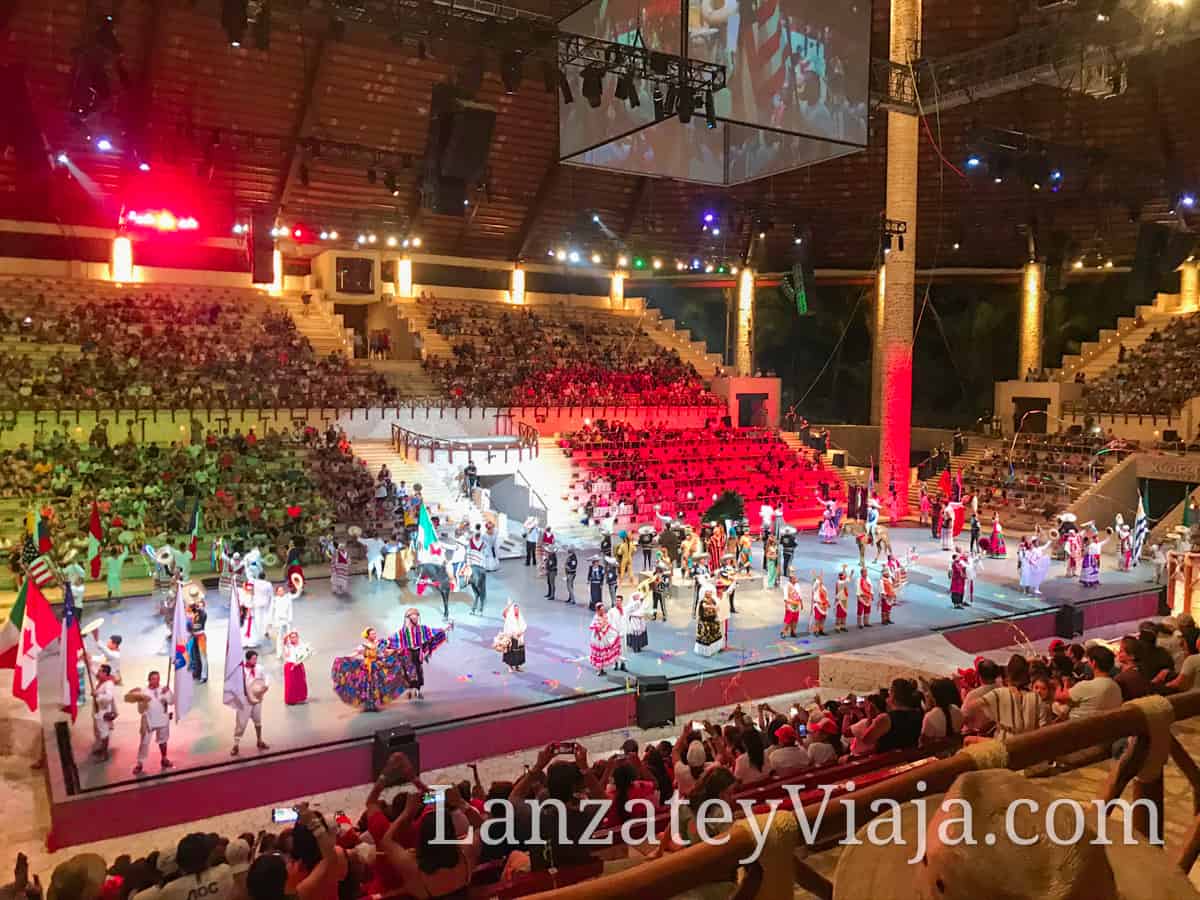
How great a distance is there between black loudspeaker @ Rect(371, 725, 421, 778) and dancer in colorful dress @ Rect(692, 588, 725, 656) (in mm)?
4657

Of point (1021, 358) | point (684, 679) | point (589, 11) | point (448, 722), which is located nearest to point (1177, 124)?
point (1021, 358)

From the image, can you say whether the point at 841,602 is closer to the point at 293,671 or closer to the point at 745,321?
the point at 293,671

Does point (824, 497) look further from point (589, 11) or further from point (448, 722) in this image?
point (448, 722)

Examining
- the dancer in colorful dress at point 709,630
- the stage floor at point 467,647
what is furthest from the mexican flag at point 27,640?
the dancer in colorful dress at point 709,630

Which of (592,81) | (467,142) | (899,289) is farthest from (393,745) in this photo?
(899,289)

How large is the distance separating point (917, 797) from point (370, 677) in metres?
9.38

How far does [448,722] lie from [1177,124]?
26642 mm

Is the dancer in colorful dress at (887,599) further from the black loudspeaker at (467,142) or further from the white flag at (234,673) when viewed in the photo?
the black loudspeaker at (467,142)

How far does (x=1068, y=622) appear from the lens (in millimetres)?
15000

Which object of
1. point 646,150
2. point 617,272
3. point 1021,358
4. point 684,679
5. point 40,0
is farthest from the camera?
point 617,272

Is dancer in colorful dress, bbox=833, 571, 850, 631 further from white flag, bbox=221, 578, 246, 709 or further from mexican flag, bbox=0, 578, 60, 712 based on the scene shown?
mexican flag, bbox=0, 578, 60, 712

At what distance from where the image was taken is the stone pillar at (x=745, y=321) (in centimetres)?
3316

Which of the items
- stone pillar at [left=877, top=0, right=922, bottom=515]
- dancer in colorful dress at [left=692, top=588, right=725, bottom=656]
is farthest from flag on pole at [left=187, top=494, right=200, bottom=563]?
stone pillar at [left=877, top=0, right=922, bottom=515]

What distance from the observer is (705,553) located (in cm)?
1708
